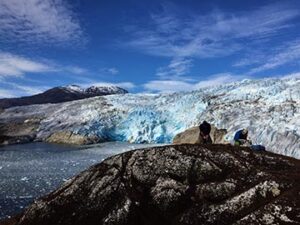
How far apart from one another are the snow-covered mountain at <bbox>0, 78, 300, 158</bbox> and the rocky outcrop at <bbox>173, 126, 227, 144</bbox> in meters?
0.72

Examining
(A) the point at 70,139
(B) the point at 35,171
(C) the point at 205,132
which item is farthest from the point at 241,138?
(A) the point at 70,139

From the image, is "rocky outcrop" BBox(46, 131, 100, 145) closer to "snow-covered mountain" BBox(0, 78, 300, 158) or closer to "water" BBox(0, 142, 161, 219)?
"snow-covered mountain" BBox(0, 78, 300, 158)

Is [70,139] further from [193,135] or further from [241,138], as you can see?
[241,138]

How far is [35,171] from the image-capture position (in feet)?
91.3

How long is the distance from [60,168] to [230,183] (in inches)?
802

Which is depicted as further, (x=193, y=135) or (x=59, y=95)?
(x=59, y=95)

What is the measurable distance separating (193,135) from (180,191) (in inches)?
1207

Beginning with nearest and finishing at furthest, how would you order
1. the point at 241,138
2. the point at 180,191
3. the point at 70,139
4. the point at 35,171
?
the point at 180,191 → the point at 241,138 → the point at 35,171 → the point at 70,139

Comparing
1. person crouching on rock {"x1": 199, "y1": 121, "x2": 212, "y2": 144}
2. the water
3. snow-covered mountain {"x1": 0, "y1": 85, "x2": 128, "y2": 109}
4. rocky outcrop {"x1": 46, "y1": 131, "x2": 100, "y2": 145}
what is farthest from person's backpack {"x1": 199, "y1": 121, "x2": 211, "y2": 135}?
snow-covered mountain {"x1": 0, "y1": 85, "x2": 128, "y2": 109}

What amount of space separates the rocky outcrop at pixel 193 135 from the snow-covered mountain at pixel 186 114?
72 centimetres

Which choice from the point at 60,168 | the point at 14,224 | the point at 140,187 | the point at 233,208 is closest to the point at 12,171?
the point at 60,168

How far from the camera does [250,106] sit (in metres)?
38.2

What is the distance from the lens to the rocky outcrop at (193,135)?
3681 centimetres

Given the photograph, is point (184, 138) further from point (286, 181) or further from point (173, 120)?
point (286, 181)
